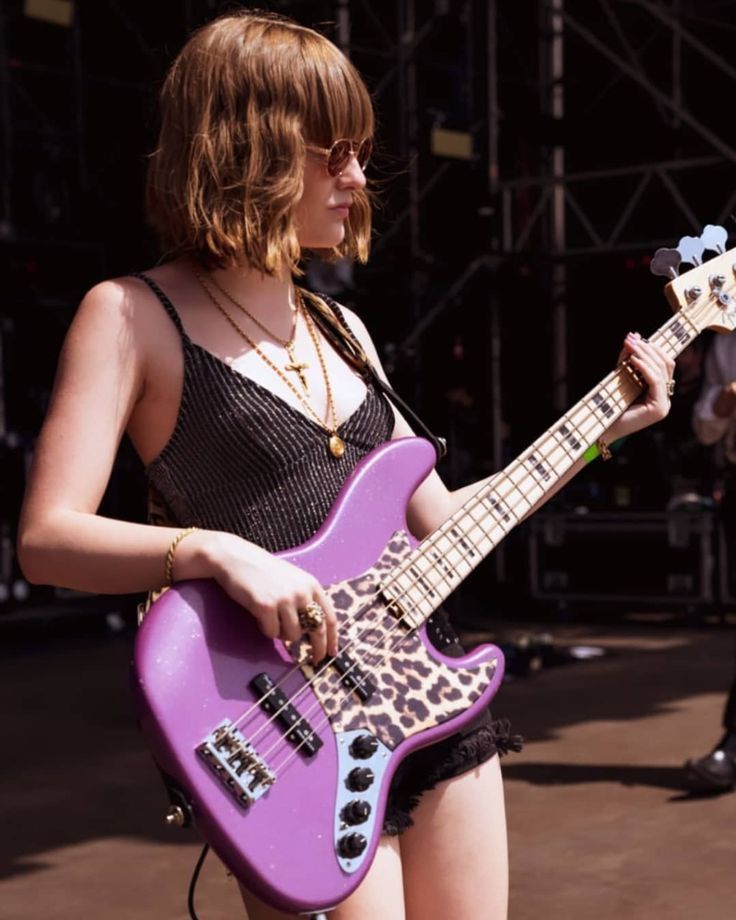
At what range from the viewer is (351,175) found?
184 centimetres

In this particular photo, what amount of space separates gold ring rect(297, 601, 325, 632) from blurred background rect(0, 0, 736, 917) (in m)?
6.92

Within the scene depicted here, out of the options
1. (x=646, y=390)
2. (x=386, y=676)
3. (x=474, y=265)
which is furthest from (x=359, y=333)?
(x=474, y=265)

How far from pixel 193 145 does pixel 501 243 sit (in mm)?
8594

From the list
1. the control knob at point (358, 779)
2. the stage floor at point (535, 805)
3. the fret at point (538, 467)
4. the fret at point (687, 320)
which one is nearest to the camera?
the control knob at point (358, 779)

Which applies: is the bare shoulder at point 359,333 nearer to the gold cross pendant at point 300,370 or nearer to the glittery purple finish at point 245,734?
the gold cross pendant at point 300,370

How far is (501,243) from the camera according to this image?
10188 millimetres

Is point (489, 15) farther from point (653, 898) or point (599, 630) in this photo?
point (653, 898)

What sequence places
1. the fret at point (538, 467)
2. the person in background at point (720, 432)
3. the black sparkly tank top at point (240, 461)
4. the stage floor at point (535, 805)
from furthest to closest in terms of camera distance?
1. the person in background at point (720, 432)
2. the stage floor at point (535, 805)
3. the fret at point (538, 467)
4. the black sparkly tank top at point (240, 461)

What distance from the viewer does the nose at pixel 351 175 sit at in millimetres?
1835

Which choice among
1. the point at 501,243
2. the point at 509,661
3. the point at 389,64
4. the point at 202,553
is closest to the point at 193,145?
the point at 202,553

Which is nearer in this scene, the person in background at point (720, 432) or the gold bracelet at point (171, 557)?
the gold bracelet at point (171, 557)

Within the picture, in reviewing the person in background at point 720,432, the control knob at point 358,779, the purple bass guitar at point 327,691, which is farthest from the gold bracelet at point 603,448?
the person in background at point 720,432

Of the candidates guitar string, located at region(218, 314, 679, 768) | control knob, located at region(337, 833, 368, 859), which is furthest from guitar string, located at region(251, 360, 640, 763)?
control knob, located at region(337, 833, 368, 859)

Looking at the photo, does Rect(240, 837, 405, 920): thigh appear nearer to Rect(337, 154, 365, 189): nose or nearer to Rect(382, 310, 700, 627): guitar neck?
Rect(382, 310, 700, 627): guitar neck
